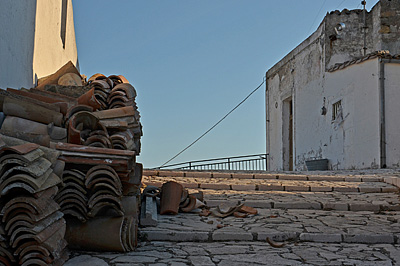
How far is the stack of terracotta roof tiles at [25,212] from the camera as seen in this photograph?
9.55ft

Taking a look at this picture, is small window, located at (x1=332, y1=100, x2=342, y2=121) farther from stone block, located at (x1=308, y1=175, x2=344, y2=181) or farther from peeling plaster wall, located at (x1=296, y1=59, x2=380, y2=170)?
stone block, located at (x1=308, y1=175, x2=344, y2=181)

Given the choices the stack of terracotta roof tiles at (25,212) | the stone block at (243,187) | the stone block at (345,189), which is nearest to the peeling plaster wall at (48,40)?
the stone block at (243,187)

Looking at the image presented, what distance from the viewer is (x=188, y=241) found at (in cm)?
445

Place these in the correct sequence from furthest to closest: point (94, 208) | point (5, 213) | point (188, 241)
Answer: point (188, 241) → point (94, 208) → point (5, 213)

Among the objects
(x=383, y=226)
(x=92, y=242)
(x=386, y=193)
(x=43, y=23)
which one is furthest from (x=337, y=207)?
(x=43, y=23)

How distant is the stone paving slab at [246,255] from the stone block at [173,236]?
94mm

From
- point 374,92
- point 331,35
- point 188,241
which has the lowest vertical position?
point 188,241

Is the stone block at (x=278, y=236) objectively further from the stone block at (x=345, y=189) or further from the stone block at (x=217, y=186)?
the stone block at (x=345, y=189)

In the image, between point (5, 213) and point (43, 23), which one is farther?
point (43, 23)

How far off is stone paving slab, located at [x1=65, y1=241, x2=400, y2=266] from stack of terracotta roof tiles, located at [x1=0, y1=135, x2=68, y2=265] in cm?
50

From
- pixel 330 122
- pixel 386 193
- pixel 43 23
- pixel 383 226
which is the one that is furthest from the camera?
pixel 330 122

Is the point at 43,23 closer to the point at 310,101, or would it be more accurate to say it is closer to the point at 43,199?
the point at 43,199

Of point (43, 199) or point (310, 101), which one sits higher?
point (310, 101)

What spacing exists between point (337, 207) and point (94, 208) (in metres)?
3.63
